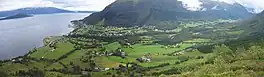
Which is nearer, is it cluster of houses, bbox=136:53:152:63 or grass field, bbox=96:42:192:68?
grass field, bbox=96:42:192:68

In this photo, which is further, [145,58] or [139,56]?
[139,56]

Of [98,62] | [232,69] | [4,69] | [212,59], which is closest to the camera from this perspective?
[232,69]

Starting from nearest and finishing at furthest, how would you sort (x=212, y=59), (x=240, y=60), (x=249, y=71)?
(x=249, y=71), (x=240, y=60), (x=212, y=59)

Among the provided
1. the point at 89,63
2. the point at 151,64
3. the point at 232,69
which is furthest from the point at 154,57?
the point at 232,69

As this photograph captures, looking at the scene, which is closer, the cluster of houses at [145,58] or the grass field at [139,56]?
the grass field at [139,56]

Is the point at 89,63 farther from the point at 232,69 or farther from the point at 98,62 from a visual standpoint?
the point at 232,69

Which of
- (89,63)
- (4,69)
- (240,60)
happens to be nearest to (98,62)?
(89,63)

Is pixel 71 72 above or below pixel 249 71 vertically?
below

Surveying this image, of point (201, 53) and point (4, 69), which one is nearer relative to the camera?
point (4, 69)

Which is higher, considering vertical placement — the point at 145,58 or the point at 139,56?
the point at 145,58
